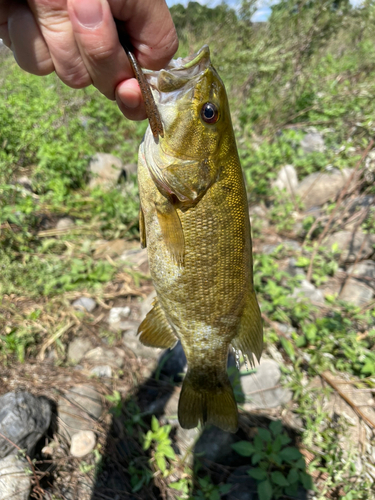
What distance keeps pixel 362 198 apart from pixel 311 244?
958 millimetres

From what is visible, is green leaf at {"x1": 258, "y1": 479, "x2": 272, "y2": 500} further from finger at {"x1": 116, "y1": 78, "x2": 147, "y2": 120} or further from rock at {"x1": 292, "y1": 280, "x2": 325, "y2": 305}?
finger at {"x1": 116, "y1": 78, "x2": 147, "y2": 120}

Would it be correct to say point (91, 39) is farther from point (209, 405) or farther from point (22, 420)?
point (22, 420)

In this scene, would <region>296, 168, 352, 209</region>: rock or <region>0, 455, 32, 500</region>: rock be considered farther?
<region>296, 168, 352, 209</region>: rock

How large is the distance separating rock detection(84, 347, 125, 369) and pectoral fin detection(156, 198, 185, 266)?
6.26 ft

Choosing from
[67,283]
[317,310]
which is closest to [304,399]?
[317,310]

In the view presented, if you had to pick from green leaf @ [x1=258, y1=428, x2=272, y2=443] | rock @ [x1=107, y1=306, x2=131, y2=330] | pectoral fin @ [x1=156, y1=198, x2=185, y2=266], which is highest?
pectoral fin @ [x1=156, y1=198, x2=185, y2=266]

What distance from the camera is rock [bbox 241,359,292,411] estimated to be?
2.66m

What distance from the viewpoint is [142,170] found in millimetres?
1481

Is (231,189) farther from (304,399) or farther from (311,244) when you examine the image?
(311,244)

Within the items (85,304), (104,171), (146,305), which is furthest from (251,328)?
(104,171)

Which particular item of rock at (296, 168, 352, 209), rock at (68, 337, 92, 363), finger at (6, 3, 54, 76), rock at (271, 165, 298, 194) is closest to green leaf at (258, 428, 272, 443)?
rock at (68, 337, 92, 363)

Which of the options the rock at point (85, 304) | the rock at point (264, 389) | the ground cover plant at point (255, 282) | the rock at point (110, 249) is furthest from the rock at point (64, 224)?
the rock at point (264, 389)

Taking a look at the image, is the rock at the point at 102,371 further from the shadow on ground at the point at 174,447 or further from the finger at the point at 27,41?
the finger at the point at 27,41

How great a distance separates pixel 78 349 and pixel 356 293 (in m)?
3.19
